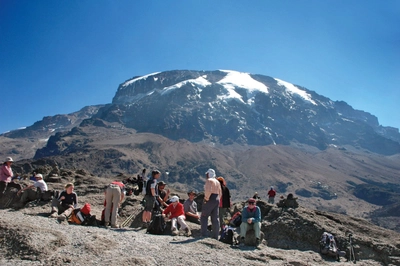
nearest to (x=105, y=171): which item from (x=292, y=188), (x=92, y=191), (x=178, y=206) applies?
(x=292, y=188)

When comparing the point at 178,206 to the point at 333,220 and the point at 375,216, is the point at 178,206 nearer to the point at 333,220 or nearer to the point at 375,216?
the point at 333,220

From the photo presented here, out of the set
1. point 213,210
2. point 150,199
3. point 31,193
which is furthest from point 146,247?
point 31,193

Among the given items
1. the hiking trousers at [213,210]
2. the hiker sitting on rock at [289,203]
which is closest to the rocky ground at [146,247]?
the hiking trousers at [213,210]

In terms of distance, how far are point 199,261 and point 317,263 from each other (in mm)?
4501

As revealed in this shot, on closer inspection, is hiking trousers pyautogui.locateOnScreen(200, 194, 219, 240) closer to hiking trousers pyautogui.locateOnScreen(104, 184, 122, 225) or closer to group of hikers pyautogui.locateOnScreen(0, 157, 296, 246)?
group of hikers pyautogui.locateOnScreen(0, 157, 296, 246)

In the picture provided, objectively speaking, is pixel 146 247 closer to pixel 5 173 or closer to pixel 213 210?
pixel 213 210

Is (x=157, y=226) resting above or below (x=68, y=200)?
below

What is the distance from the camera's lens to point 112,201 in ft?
39.6

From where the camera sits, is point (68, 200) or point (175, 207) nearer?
point (175, 207)

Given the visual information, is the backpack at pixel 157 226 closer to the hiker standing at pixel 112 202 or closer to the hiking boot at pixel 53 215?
the hiker standing at pixel 112 202

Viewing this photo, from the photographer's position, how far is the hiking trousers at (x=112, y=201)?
1191cm

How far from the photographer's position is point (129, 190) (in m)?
21.7

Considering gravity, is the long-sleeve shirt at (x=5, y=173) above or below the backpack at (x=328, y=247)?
above

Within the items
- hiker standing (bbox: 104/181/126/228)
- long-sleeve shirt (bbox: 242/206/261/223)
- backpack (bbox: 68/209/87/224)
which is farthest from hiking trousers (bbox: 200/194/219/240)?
backpack (bbox: 68/209/87/224)
